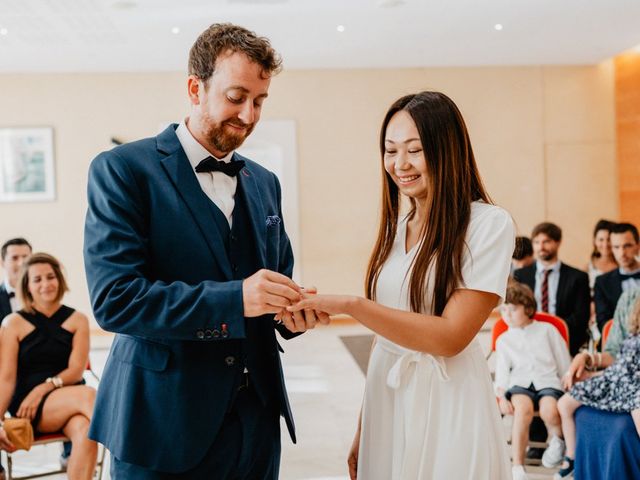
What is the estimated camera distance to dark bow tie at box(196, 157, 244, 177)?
Answer: 5.98 feet

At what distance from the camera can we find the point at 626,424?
362 cm

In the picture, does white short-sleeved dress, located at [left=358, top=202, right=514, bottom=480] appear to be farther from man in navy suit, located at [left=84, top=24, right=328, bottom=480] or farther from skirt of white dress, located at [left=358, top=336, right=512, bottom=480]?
man in navy suit, located at [left=84, top=24, right=328, bottom=480]

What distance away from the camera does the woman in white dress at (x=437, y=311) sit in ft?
6.04

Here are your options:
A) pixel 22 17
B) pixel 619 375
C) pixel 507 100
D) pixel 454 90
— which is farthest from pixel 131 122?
pixel 619 375

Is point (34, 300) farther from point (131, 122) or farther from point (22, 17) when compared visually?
point (131, 122)

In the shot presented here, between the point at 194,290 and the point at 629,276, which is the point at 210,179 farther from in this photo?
the point at 629,276

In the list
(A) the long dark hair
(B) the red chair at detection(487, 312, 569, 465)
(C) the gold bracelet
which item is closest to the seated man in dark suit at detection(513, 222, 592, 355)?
(B) the red chair at detection(487, 312, 569, 465)

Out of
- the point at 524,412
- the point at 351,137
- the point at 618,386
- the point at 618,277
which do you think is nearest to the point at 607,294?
the point at 618,277

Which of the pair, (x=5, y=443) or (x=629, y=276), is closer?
(x=5, y=443)

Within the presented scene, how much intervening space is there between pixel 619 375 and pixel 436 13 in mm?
4912

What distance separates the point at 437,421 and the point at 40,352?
2945 mm

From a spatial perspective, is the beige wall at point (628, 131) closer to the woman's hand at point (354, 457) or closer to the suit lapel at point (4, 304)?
the suit lapel at point (4, 304)

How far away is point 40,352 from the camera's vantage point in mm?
4113

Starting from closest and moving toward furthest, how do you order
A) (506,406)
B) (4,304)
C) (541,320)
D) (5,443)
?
(5,443) < (506,406) < (541,320) < (4,304)
